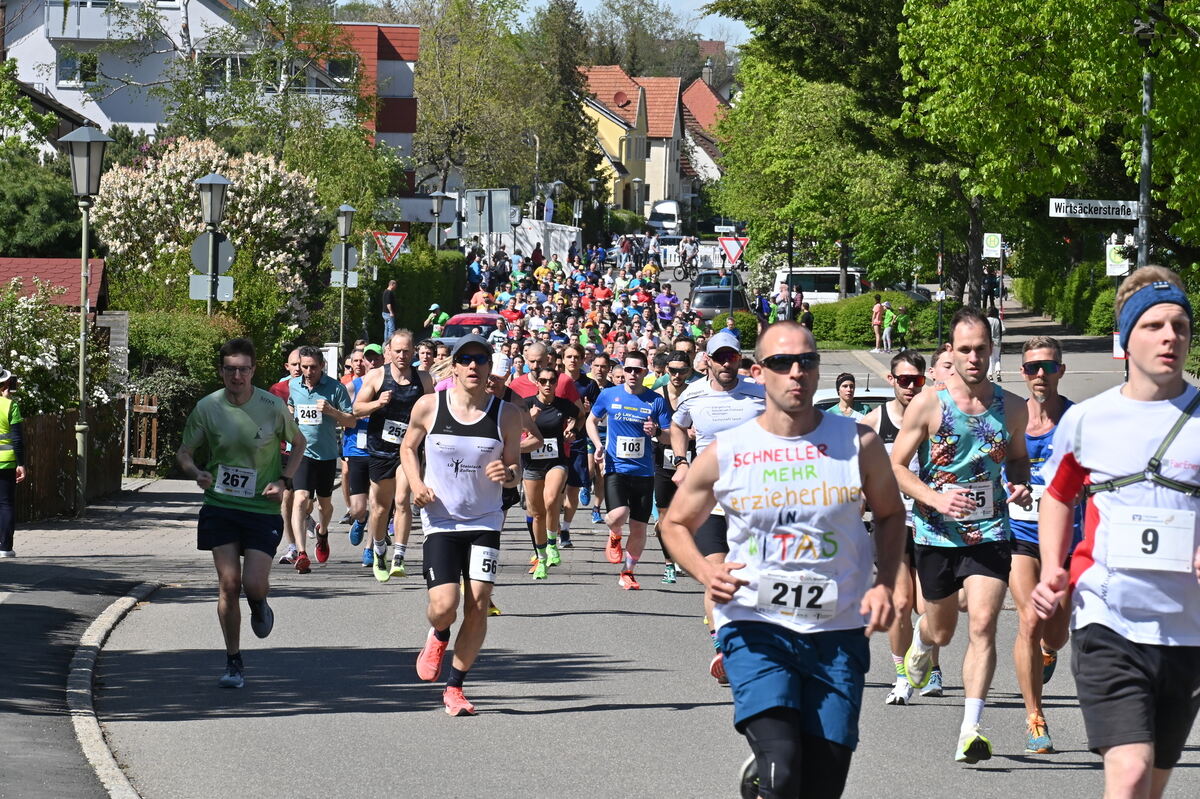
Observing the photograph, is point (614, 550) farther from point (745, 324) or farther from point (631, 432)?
point (745, 324)

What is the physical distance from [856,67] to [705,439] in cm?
3206

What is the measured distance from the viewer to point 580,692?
9734 millimetres

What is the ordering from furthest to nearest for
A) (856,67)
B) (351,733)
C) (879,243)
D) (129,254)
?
(879,243)
(856,67)
(129,254)
(351,733)

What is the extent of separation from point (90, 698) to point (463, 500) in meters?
2.18

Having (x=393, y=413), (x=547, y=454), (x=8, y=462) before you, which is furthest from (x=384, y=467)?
(x=8, y=462)

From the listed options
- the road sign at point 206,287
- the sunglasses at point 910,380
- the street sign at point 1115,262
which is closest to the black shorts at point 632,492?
the sunglasses at point 910,380

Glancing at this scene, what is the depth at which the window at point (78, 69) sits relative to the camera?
55206 millimetres

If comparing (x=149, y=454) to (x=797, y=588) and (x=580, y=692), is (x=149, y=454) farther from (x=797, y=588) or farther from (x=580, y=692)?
(x=797, y=588)

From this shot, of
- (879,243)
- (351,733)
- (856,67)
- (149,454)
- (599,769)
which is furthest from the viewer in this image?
(879,243)

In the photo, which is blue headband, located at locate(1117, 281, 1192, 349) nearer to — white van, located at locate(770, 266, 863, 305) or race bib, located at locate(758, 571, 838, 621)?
race bib, located at locate(758, 571, 838, 621)

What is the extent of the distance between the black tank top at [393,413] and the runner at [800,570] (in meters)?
8.98

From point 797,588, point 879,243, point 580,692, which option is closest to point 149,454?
point 580,692

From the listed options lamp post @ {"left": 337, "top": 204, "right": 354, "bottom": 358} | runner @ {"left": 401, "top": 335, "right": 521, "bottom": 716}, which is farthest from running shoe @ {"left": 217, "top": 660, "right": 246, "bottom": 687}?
lamp post @ {"left": 337, "top": 204, "right": 354, "bottom": 358}

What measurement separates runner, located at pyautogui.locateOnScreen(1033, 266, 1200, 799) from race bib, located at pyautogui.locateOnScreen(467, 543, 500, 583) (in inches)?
161
